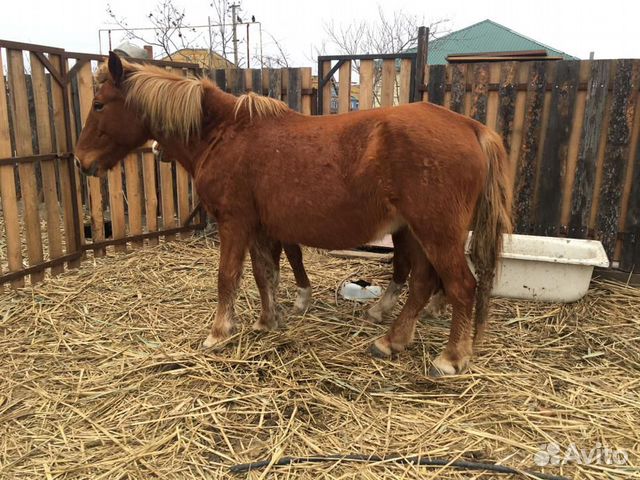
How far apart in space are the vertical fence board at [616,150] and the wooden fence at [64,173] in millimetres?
3012

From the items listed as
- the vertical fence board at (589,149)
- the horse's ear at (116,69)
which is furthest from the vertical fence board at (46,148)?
the vertical fence board at (589,149)

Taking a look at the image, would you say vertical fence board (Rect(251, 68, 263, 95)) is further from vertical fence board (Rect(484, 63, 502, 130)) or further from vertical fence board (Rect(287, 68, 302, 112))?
vertical fence board (Rect(484, 63, 502, 130))

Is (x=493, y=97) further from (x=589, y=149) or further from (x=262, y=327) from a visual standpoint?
(x=262, y=327)

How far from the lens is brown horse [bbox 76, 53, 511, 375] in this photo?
253 centimetres

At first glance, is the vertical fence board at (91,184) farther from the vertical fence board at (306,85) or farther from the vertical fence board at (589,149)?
the vertical fence board at (589,149)

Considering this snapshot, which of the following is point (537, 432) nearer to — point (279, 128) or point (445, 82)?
point (279, 128)

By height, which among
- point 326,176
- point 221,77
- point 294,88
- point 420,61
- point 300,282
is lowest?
point 300,282

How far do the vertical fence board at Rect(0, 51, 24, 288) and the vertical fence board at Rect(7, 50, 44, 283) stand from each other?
0.08m

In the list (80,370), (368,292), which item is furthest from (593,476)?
(80,370)

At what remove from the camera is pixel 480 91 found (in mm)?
4375

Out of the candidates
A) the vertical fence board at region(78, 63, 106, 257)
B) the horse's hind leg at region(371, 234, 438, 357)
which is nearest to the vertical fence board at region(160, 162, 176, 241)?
the vertical fence board at region(78, 63, 106, 257)

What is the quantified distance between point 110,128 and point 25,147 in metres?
1.30

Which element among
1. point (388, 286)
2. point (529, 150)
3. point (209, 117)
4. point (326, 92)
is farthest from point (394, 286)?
point (326, 92)

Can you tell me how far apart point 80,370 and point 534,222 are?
4.03m
